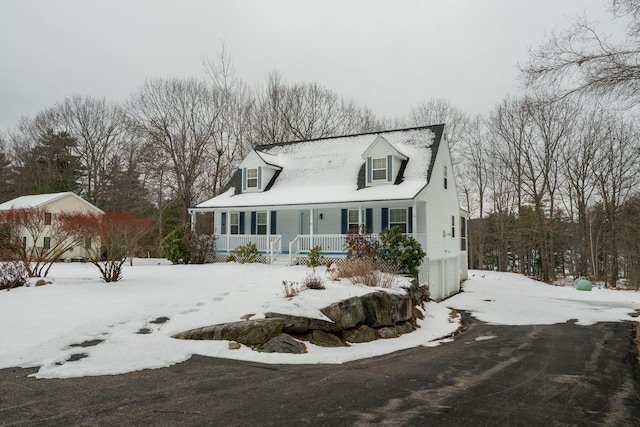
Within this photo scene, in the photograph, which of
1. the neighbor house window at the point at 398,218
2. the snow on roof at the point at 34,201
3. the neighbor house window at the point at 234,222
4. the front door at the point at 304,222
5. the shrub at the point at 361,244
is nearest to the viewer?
the shrub at the point at 361,244

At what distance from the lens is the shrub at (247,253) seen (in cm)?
1939

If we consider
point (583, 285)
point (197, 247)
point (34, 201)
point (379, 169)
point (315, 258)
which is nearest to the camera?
point (315, 258)

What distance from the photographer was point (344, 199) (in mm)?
18094

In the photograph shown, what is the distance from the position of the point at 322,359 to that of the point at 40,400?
15.5 ft

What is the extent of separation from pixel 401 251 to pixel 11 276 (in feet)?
42.8

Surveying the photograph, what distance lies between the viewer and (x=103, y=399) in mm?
5184

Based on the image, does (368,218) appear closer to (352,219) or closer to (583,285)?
(352,219)

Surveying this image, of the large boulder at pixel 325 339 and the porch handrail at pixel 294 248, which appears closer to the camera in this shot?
the large boulder at pixel 325 339

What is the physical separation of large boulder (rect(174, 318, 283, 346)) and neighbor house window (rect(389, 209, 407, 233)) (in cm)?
1087

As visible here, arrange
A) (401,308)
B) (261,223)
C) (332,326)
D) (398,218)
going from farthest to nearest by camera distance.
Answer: (261,223), (398,218), (401,308), (332,326)

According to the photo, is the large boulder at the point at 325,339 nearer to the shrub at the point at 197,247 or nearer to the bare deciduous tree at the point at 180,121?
the shrub at the point at 197,247

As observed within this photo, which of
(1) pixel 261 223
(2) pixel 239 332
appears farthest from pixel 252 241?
(2) pixel 239 332

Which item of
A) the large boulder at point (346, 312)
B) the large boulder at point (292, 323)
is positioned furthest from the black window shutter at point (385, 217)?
the large boulder at point (292, 323)

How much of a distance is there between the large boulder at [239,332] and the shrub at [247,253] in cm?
1087
